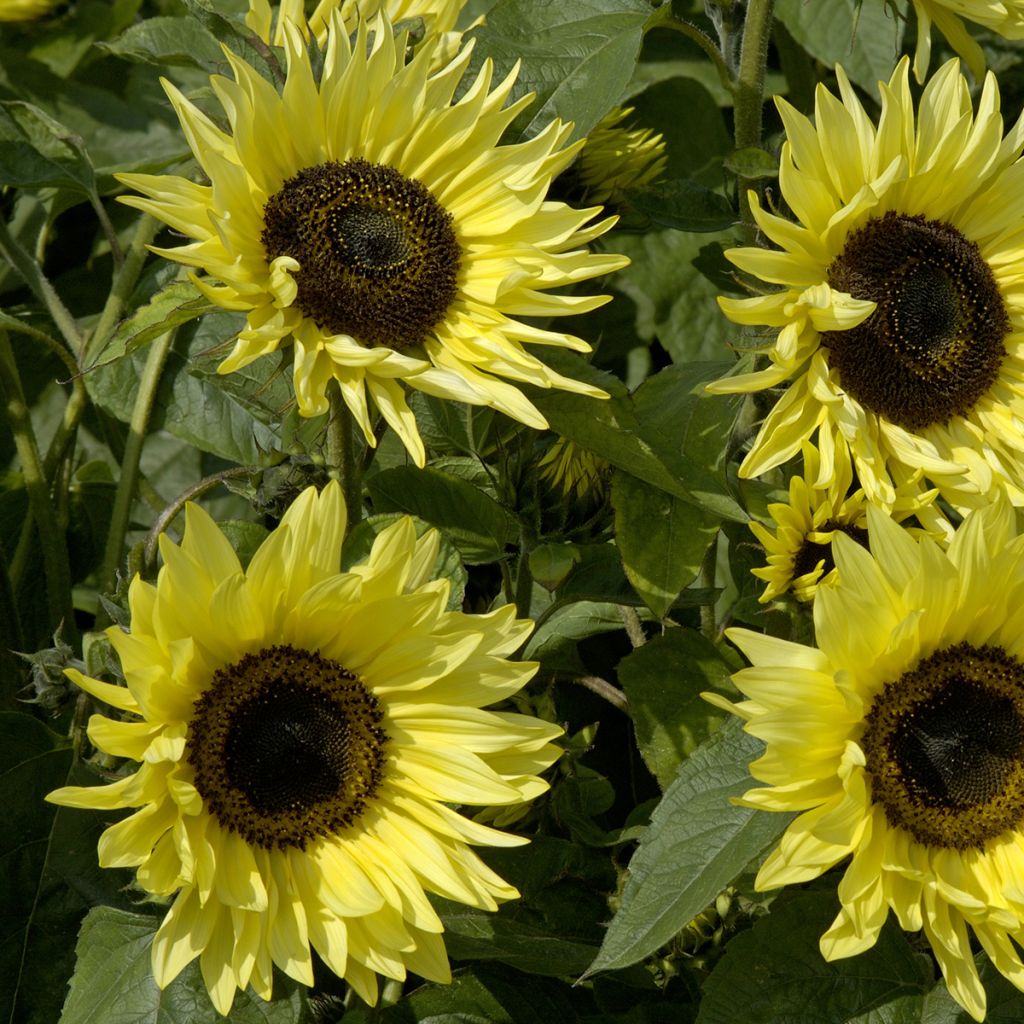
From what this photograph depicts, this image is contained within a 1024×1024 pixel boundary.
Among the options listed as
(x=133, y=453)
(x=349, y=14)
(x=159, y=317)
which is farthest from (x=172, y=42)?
(x=159, y=317)

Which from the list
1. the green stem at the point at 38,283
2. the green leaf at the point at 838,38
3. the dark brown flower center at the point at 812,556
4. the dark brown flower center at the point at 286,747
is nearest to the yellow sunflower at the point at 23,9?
the green stem at the point at 38,283

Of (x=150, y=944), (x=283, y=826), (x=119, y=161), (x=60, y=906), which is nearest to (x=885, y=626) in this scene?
(x=283, y=826)

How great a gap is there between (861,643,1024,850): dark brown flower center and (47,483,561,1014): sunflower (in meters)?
0.28

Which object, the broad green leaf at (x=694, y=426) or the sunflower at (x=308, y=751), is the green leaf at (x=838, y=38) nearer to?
the broad green leaf at (x=694, y=426)

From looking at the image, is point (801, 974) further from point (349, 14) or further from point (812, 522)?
point (349, 14)

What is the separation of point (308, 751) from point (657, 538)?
1.15 feet

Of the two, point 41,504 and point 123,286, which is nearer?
point 41,504

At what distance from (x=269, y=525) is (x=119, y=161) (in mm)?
695

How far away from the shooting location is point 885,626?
1.23 meters

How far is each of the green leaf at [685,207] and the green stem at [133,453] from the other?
A: 0.53 m

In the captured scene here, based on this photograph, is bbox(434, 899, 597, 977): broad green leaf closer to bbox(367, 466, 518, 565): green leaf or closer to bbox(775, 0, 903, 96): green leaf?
bbox(367, 466, 518, 565): green leaf

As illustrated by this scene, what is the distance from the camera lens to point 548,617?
1535mm

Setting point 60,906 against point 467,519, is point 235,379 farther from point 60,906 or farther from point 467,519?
point 60,906

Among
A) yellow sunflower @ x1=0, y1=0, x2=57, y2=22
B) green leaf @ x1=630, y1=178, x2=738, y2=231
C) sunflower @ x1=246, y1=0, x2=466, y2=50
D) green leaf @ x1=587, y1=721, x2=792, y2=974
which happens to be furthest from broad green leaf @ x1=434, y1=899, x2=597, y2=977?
yellow sunflower @ x1=0, y1=0, x2=57, y2=22
